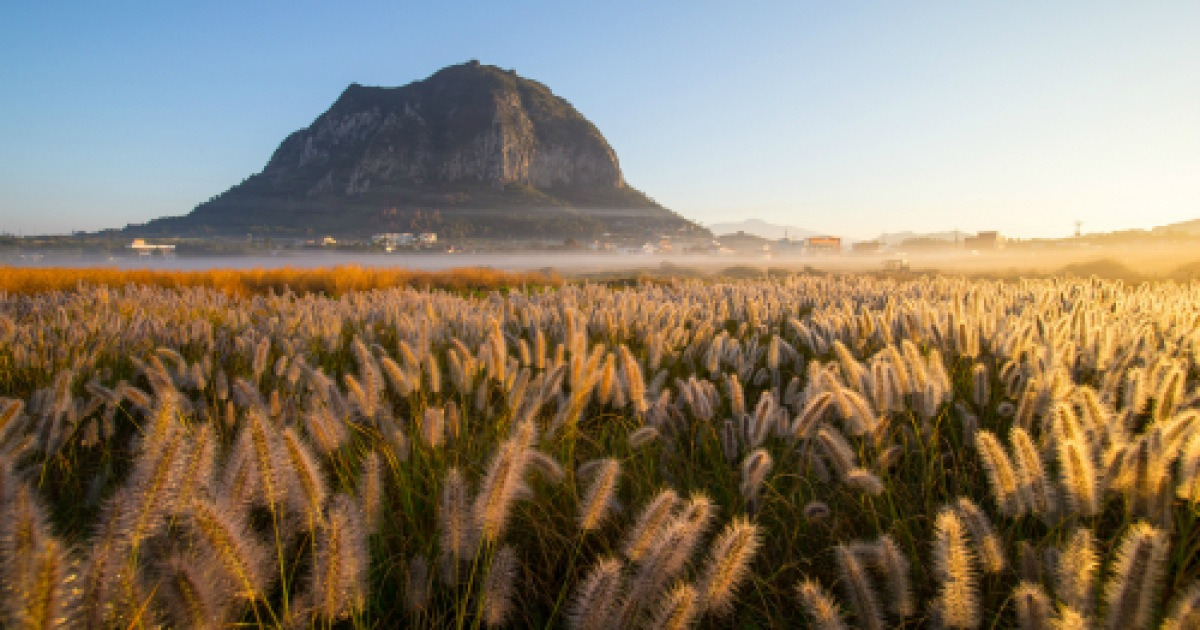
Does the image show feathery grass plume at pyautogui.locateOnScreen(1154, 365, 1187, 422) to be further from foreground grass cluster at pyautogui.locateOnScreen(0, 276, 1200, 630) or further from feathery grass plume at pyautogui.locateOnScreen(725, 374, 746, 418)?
feathery grass plume at pyautogui.locateOnScreen(725, 374, 746, 418)

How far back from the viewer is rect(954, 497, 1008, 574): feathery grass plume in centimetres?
134

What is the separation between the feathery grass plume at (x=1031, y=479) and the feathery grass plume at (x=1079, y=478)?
64mm

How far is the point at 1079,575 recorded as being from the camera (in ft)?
3.93

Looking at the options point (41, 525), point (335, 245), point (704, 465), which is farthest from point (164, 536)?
point (335, 245)

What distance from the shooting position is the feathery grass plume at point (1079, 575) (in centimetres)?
119

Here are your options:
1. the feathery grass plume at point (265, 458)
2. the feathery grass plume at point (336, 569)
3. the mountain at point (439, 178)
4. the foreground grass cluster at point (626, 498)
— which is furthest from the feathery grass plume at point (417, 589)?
the mountain at point (439, 178)

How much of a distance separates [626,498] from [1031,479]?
4.22 ft

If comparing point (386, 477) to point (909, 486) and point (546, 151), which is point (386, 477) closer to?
point (909, 486)

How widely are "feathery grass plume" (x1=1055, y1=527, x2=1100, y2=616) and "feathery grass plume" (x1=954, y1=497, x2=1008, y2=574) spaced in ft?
0.41

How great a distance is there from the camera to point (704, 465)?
8.60ft

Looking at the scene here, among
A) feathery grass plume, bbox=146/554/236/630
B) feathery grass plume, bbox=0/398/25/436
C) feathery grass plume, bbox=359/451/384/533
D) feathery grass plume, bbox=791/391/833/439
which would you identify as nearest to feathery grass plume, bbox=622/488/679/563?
feathery grass plume, bbox=359/451/384/533

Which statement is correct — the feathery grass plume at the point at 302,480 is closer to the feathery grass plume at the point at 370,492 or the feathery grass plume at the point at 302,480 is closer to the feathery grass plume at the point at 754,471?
the feathery grass plume at the point at 370,492

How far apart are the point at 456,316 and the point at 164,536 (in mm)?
4335

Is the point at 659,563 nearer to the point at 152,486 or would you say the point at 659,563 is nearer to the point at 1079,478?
the point at 152,486
